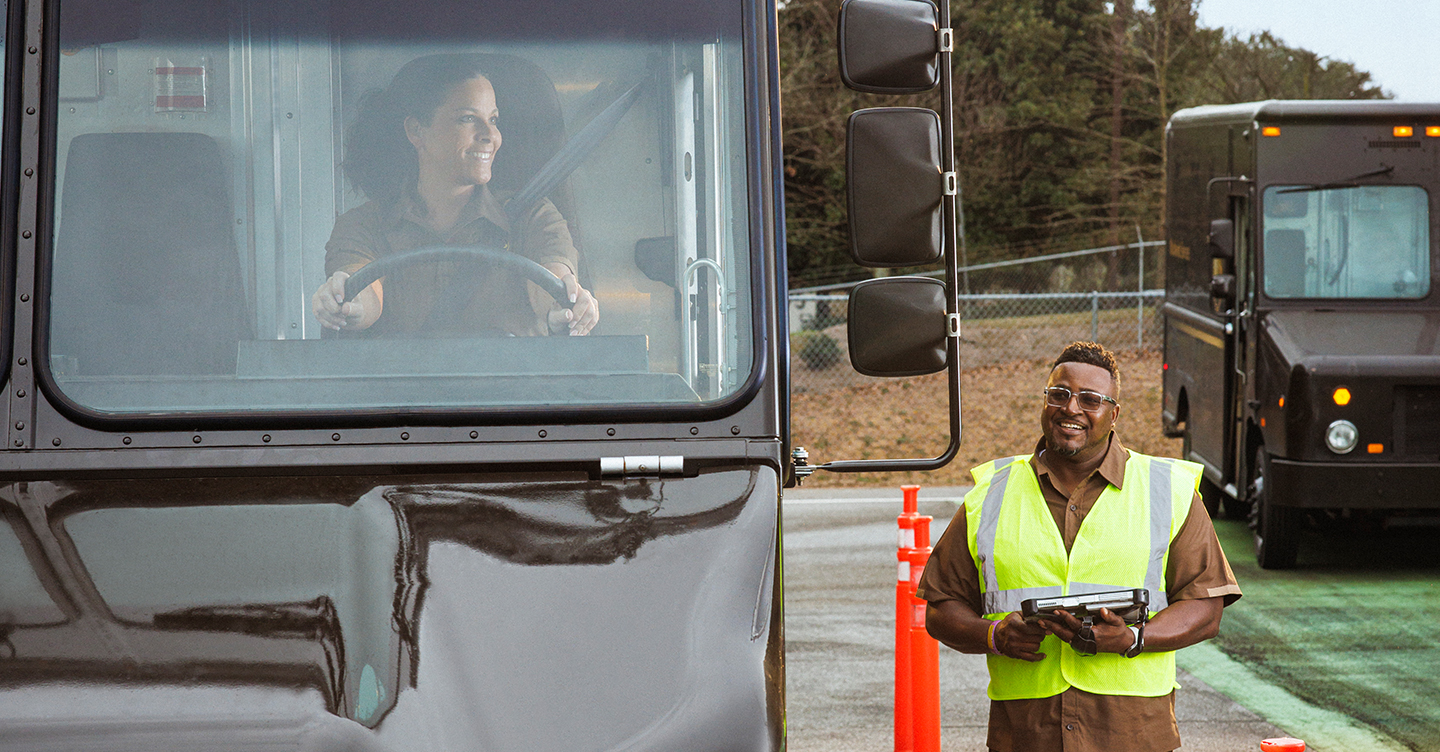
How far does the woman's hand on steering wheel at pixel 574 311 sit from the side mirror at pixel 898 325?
579mm

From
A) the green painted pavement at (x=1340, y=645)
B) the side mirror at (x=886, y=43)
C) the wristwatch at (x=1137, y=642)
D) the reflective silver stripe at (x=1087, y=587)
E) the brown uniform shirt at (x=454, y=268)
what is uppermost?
the side mirror at (x=886, y=43)

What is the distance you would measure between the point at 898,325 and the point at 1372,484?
7.74m

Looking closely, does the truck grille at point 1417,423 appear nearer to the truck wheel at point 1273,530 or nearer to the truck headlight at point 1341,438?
the truck headlight at point 1341,438

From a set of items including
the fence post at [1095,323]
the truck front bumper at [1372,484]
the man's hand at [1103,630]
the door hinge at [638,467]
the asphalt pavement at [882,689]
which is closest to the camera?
the door hinge at [638,467]

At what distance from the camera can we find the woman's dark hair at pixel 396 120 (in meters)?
3.22

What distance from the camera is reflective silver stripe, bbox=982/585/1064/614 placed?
3.75 m

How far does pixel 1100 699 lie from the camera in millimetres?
3709

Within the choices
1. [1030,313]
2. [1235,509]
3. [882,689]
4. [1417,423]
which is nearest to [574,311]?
[882,689]

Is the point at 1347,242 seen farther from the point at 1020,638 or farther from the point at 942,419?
the point at 942,419

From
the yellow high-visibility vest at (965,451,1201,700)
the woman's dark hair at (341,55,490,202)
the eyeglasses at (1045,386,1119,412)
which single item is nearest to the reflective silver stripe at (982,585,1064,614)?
the yellow high-visibility vest at (965,451,1201,700)

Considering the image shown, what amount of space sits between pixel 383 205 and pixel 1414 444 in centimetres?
864

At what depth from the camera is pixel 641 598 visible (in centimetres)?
273

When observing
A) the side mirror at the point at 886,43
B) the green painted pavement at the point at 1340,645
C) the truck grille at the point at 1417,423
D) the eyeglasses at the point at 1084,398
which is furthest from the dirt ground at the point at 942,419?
the side mirror at the point at 886,43

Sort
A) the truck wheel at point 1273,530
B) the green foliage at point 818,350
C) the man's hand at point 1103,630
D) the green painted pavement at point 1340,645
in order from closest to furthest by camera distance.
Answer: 1. the man's hand at point 1103,630
2. the green painted pavement at point 1340,645
3. the truck wheel at point 1273,530
4. the green foliage at point 818,350
